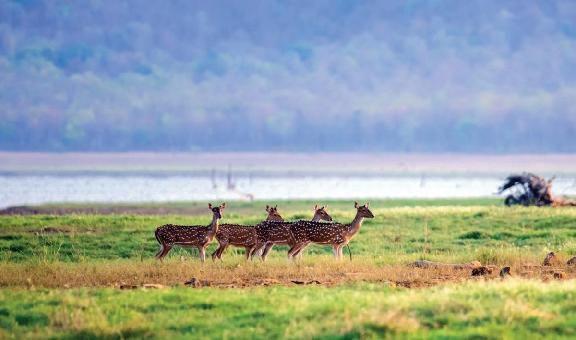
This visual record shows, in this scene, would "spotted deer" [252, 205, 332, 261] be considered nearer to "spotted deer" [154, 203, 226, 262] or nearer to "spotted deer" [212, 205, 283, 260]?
"spotted deer" [212, 205, 283, 260]

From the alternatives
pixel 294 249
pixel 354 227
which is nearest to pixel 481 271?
pixel 354 227

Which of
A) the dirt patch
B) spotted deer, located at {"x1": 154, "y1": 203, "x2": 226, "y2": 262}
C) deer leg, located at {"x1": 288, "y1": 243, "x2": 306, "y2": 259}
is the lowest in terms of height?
the dirt patch

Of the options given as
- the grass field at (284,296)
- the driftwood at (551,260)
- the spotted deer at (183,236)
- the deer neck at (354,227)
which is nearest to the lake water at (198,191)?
the deer neck at (354,227)

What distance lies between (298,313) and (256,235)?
886 cm

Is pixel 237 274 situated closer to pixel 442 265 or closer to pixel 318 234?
pixel 318 234

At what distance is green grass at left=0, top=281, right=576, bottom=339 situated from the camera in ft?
46.6

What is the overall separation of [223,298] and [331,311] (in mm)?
2146

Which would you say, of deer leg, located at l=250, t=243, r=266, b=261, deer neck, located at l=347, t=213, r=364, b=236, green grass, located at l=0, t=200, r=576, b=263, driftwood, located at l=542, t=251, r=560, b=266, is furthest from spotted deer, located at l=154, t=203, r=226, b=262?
driftwood, located at l=542, t=251, r=560, b=266

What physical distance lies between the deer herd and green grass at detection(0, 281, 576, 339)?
6.12m

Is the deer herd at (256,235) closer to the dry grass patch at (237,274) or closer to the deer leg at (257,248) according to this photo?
the deer leg at (257,248)

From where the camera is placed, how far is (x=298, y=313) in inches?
602

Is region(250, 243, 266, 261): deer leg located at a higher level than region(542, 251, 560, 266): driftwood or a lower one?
higher

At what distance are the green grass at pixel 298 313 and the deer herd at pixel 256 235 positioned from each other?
6117 millimetres

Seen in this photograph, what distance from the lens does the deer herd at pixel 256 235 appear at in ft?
77.2
